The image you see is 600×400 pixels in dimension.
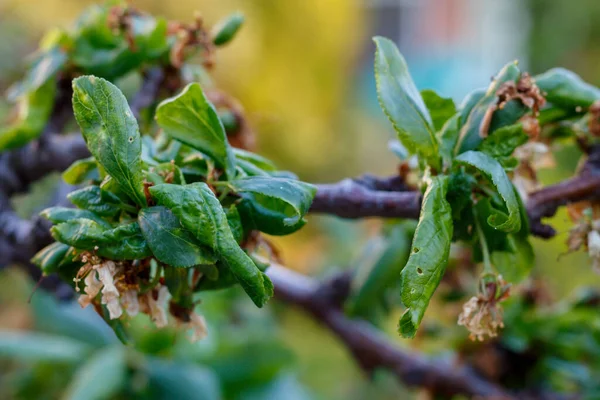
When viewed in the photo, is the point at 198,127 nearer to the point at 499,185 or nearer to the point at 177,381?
the point at 499,185

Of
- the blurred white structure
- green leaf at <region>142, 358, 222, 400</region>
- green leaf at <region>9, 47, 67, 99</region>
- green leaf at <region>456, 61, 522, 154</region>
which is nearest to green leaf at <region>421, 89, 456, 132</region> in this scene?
green leaf at <region>456, 61, 522, 154</region>

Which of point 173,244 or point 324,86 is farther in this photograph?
point 324,86

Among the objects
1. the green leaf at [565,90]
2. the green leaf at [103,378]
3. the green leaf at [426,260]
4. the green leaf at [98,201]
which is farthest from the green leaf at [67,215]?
the green leaf at [103,378]

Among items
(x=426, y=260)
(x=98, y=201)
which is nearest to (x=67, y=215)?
(x=98, y=201)

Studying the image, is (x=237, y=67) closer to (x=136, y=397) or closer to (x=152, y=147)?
(x=136, y=397)

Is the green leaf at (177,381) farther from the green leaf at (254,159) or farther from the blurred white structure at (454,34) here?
the blurred white structure at (454,34)
